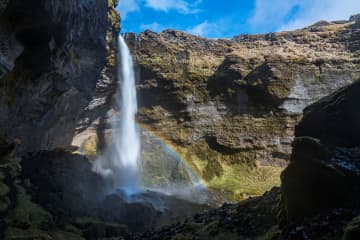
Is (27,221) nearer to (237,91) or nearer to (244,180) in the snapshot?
(244,180)

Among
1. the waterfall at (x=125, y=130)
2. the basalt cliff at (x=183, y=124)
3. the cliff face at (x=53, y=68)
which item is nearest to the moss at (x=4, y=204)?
the basalt cliff at (x=183, y=124)

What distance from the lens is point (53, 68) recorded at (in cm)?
3809

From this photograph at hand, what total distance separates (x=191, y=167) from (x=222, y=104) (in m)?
15.2

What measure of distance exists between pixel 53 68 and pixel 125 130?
30.1 metres

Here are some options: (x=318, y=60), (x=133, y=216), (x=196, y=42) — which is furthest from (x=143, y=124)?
(x=318, y=60)

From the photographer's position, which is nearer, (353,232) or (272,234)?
(353,232)

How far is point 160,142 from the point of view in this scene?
68.4 meters

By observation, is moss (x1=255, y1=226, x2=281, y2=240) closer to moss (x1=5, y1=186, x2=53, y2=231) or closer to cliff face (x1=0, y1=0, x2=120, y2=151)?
moss (x1=5, y1=186, x2=53, y2=231)

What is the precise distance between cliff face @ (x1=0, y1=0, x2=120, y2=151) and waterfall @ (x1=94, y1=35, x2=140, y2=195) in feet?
8.51

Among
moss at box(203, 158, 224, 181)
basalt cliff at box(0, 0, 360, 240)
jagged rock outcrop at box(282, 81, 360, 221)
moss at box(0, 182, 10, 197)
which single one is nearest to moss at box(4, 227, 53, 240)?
basalt cliff at box(0, 0, 360, 240)

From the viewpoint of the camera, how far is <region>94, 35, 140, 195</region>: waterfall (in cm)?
6394

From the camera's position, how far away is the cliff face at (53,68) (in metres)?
27.1

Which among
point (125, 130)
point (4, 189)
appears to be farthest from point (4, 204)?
point (125, 130)

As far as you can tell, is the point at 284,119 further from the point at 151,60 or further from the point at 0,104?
the point at 0,104
